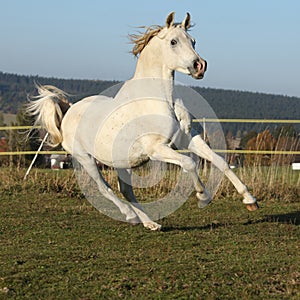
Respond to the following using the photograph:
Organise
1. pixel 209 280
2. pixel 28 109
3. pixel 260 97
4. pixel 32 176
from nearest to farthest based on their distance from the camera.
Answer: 1. pixel 209 280
2. pixel 28 109
3. pixel 32 176
4. pixel 260 97

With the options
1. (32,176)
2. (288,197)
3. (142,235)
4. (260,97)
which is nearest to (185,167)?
(142,235)

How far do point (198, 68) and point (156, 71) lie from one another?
55cm

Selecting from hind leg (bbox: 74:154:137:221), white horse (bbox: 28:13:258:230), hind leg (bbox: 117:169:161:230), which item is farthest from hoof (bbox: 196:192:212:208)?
hind leg (bbox: 74:154:137:221)

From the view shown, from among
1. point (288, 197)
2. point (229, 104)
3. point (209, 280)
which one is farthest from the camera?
point (229, 104)

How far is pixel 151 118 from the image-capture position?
293 inches

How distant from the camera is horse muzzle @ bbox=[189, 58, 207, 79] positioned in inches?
285

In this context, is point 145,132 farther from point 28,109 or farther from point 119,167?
point 28,109

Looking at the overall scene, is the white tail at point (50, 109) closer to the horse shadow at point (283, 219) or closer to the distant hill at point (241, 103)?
the horse shadow at point (283, 219)

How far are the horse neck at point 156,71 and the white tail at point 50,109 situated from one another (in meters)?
1.82

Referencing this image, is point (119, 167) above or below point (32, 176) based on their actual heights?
above

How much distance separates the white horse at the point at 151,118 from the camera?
7355 millimetres

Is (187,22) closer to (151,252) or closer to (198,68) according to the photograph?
(198,68)

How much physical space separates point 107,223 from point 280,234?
244 cm

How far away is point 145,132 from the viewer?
7512 mm
